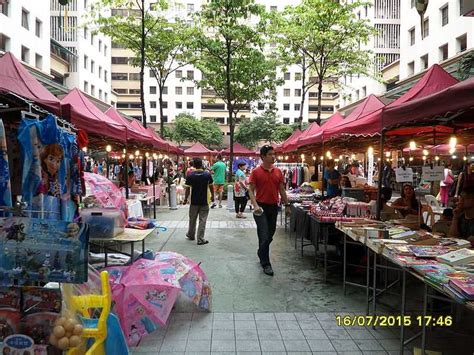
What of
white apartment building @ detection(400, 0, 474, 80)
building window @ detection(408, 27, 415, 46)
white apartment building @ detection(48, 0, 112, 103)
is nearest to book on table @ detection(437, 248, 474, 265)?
white apartment building @ detection(400, 0, 474, 80)

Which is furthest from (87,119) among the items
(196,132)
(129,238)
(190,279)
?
(196,132)

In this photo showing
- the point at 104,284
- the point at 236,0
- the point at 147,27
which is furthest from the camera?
the point at 147,27

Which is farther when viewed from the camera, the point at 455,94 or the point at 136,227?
the point at 136,227

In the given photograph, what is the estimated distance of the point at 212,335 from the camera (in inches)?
166

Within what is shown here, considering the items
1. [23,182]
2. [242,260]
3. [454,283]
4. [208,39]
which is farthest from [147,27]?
[454,283]

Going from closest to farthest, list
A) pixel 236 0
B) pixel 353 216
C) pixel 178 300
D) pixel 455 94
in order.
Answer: pixel 455 94, pixel 178 300, pixel 353 216, pixel 236 0

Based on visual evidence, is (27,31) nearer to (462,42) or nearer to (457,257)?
(462,42)

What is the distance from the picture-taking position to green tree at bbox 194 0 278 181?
55.8ft

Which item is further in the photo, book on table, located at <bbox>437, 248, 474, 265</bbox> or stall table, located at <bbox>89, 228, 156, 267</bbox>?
stall table, located at <bbox>89, 228, 156, 267</bbox>

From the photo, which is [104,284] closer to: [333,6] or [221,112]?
[333,6]

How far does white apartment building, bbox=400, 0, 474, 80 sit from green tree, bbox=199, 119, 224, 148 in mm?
23544

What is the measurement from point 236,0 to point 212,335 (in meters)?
15.3

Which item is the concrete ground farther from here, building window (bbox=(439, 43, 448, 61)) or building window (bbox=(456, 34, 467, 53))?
building window (bbox=(439, 43, 448, 61))

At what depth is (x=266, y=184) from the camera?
6.60m
